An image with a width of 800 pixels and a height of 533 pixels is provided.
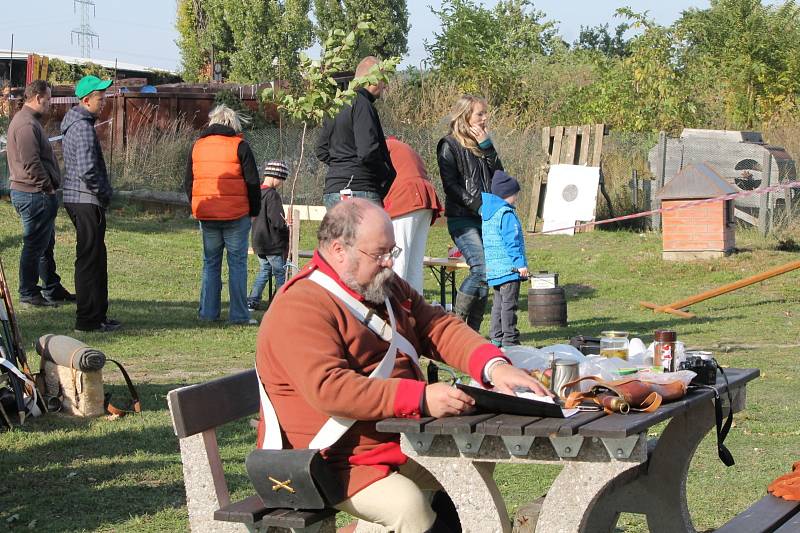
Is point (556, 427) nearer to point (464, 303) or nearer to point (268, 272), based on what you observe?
point (464, 303)

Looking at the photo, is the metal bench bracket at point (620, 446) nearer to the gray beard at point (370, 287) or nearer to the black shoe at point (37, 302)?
the gray beard at point (370, 287)

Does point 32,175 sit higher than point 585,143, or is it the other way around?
point 585,143

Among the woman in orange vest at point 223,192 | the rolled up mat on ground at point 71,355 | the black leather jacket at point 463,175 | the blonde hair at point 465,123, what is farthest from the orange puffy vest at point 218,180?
the rolled up mat on ground at point 71,355

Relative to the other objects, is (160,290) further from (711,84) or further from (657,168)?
(711,84)

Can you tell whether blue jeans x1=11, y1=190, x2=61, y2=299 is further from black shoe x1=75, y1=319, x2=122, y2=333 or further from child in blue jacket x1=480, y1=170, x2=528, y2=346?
child in blue jacket x1=480, y1=170, x2=528, y2=346

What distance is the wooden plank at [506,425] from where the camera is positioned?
3377mm

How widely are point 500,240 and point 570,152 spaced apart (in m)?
13.6

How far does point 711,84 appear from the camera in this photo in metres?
27.8

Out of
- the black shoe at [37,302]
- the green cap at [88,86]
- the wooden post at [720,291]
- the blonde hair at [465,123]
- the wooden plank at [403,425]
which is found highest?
the green cap at [88,86]

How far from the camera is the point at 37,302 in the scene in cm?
1223

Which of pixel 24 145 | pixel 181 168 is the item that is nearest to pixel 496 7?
pixel 181 168

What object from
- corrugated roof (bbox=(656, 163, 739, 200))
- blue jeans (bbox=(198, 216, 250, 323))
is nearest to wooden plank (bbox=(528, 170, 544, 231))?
corrugated roof (bbox=(656, 163, 739, 200))

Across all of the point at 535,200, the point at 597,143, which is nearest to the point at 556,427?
the point at 535,200

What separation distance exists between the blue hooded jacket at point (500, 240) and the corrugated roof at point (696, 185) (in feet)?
24.2
